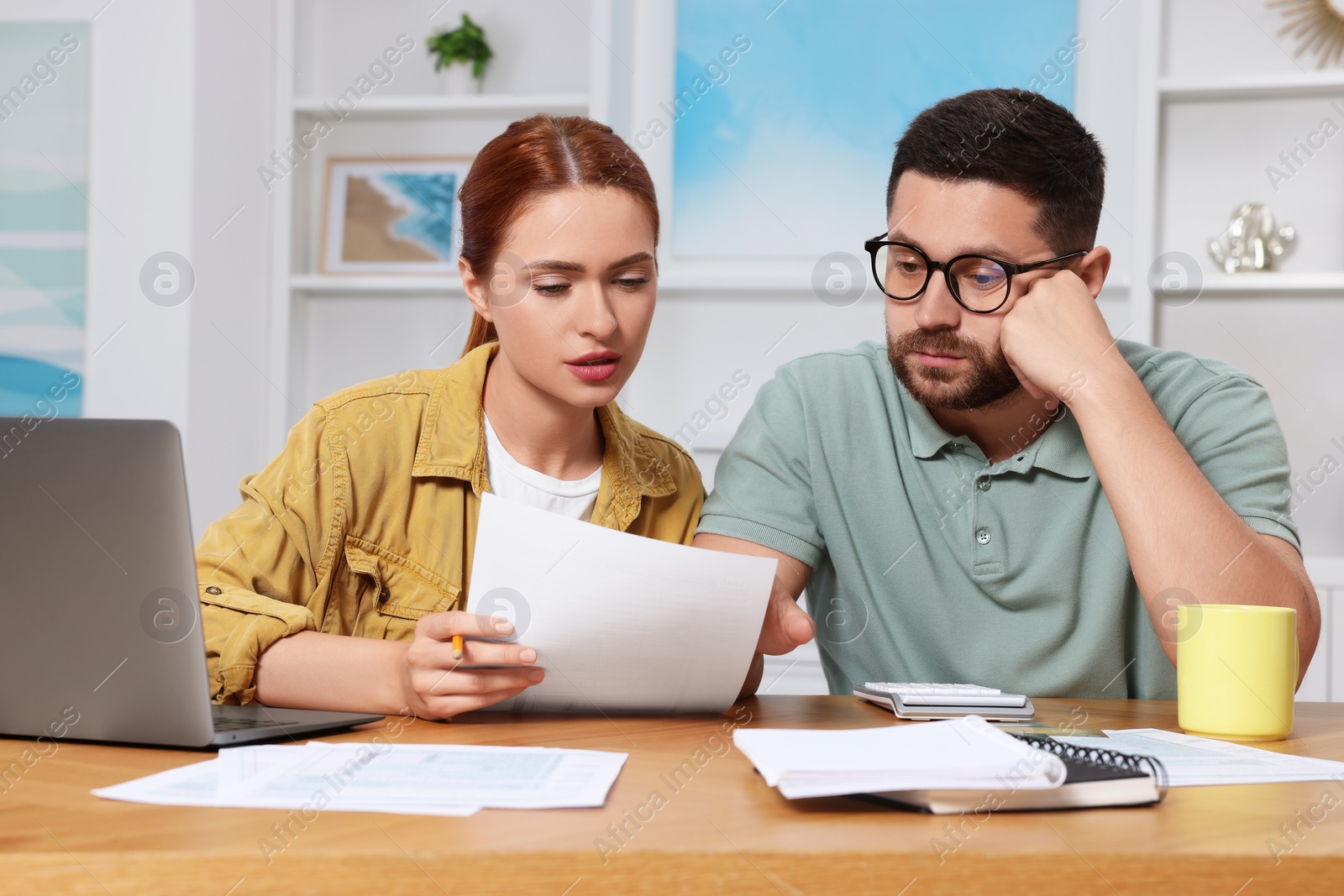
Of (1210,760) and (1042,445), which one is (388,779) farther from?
(1042,445)

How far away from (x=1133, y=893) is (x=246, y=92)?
2.68m

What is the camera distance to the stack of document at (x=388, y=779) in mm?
660

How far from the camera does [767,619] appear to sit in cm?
110

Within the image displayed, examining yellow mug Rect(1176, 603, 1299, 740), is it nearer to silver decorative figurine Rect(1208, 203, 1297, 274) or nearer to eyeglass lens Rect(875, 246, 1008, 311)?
eyeglass lens Rect(875, 246, 1008, 311)

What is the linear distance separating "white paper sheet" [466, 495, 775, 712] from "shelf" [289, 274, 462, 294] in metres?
1.85

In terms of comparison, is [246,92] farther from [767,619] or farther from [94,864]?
[94,864]

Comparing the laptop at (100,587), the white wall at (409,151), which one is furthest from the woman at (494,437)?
the white wall at (409,151)

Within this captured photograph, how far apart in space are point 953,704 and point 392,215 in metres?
2.23

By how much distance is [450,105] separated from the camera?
273 centimetres

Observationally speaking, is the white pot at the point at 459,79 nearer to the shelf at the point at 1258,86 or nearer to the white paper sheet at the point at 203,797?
the shelf at the point at 1258,86

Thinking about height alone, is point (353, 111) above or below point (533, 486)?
above

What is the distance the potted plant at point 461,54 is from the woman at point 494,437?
56.9 inches

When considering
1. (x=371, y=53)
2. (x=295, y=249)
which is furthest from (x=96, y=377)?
(x=371, y=53)

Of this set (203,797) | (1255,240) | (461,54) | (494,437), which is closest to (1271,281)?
(1255,240)
